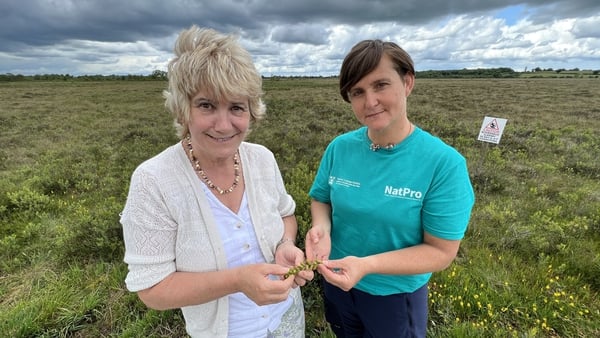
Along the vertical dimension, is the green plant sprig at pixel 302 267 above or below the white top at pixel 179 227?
below

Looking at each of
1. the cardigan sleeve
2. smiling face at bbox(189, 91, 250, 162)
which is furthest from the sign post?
the cardigan sleeve

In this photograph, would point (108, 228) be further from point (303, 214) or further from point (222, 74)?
point (222, 74)

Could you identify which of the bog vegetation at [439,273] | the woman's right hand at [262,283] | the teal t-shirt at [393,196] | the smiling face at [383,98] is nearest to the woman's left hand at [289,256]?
the woman's right hand at [262,283]

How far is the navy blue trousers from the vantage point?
2.18 m

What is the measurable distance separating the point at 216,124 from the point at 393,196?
42.8 inches

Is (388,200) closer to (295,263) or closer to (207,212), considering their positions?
(295,263)

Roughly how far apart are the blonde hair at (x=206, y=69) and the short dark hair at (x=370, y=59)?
60 centimetres

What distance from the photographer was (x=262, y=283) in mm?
1521

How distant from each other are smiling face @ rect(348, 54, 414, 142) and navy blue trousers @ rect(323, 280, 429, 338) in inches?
42.7

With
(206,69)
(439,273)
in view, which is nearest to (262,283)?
(206,69)

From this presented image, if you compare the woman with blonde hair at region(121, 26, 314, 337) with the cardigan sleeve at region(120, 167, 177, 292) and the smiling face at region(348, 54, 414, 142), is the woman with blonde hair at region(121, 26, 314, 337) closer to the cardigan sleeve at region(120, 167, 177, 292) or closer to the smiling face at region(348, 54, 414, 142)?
the cardigan sleeve at region(120, 167, 177, 292)

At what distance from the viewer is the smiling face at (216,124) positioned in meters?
1.62

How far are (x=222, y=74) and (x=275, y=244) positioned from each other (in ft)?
3.45

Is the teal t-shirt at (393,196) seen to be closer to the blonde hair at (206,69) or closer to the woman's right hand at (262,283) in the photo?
the woman's right hand at (262,283)
